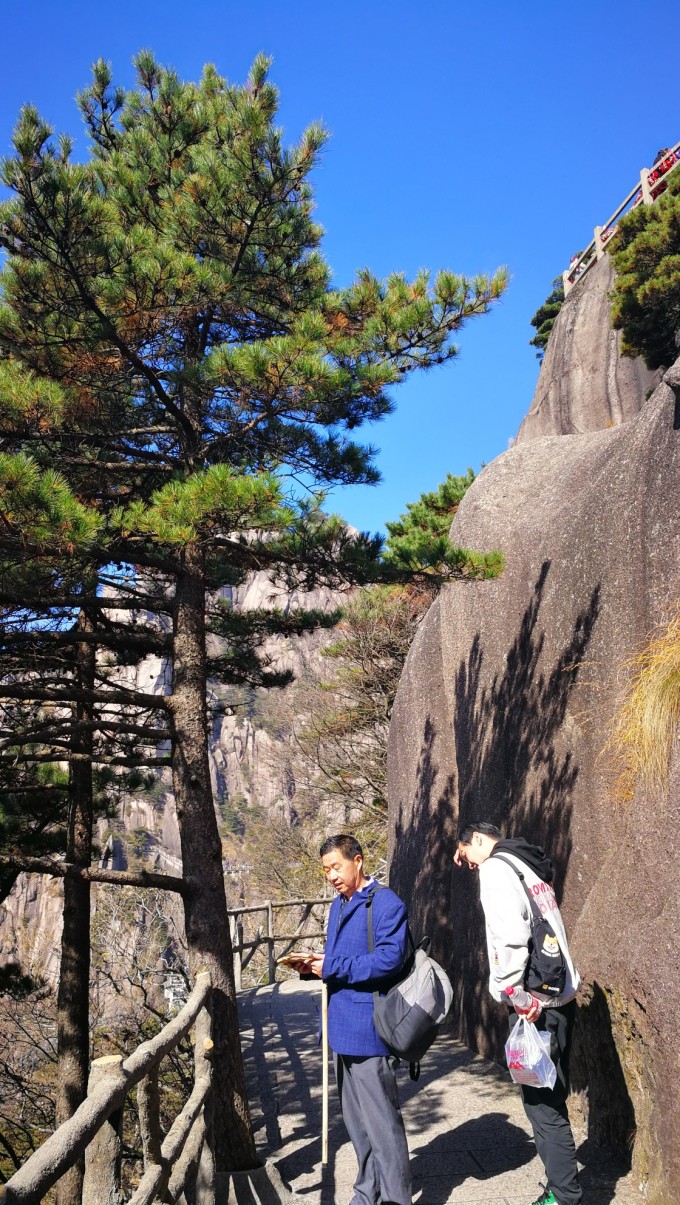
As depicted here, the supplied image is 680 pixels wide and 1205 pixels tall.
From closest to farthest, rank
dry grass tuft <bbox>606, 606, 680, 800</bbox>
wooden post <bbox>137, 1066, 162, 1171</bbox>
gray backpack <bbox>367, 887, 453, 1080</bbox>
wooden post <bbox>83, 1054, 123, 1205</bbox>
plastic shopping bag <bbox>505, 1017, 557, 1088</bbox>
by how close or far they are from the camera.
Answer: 1. wooden post <bbox>83, 1054, 123, 1205</bbox>
2. wooden post <bbox>137, 1066, 162, 1171</bbox>
3. gray backpack <bbox>367, 887, 453, 1080</bbox>
4. plastic shopping bag <bbox>505, 1017, 557, 1088</bbox>
5. dry grass tuft <bbox>606, 606, 680, 800</bbox>

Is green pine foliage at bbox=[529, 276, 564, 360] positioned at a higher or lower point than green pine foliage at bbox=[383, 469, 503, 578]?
higher

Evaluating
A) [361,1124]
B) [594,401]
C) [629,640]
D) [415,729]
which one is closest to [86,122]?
[629,640]

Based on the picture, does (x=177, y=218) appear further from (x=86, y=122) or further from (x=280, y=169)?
(x=86, y=122)

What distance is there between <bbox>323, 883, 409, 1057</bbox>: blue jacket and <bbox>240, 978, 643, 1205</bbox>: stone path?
1.13 metres

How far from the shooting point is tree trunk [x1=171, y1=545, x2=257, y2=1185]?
455cm

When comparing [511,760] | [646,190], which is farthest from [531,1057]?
[646,190]

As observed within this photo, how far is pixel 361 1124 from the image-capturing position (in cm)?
315

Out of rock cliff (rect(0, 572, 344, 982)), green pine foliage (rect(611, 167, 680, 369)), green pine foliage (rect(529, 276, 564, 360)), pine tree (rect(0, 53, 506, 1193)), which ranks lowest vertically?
rock cliff (rect(0, 572, 344, 982))

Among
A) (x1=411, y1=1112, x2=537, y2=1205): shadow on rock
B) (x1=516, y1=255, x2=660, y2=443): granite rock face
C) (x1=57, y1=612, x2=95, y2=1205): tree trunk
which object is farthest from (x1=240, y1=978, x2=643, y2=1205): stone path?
(x1=516, y1=255, x2=660, y2=443): granite rock face

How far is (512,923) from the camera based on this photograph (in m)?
3.09

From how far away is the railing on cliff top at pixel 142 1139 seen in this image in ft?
5.98

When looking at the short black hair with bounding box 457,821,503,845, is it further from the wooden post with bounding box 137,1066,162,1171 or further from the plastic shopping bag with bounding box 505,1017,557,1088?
the wooden post with bounding box 137,1066,162,1171

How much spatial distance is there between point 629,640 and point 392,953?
7.45ft

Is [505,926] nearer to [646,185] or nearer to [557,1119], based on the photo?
[557,1119]
